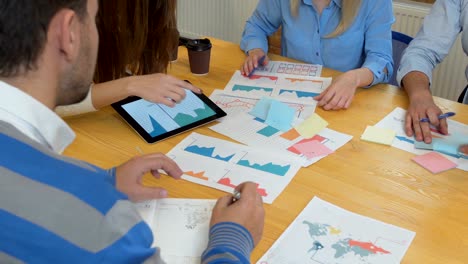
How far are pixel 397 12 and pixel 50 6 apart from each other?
2.58 metres

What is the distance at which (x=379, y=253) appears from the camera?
3.45ft

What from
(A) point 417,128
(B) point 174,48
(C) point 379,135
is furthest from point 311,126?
(B) point 174,48

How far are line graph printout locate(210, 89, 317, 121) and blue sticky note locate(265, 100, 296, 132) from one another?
3cm

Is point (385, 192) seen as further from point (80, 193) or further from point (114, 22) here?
point (114, 22)

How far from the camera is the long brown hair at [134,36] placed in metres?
1.56

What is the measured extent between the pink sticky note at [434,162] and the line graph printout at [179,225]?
0.56 meters

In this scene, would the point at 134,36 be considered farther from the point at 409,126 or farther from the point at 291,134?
the point at 409,126

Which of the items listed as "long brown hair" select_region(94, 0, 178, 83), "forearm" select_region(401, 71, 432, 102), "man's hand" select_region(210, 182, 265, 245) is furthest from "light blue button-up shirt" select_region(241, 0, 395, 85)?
"man's hand" select_region(210, 182, 265, 245)

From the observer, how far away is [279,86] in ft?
5.74

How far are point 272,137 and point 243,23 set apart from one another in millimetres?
2246

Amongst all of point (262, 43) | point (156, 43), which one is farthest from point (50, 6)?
point (262, 43)

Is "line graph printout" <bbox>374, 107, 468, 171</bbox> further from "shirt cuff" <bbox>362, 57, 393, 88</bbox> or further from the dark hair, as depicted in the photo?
the dark hair

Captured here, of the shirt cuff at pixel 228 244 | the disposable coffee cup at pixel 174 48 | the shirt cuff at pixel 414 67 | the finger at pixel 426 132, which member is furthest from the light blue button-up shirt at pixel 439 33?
the shirt cuff at pixel 228 244

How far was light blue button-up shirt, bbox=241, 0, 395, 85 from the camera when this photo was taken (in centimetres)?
193
